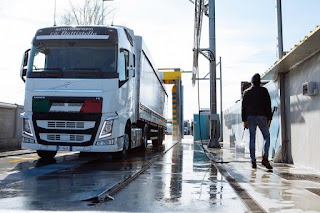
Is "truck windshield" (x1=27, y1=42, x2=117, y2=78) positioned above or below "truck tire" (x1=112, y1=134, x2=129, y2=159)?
above

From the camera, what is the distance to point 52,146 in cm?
886

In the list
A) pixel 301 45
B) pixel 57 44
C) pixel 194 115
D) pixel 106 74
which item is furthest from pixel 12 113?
pixel 194 115

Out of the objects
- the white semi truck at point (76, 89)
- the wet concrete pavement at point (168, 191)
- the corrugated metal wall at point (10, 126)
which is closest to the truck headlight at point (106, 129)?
the white semi truck at point (76, 89)

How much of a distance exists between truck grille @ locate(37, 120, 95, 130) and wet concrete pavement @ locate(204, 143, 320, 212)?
327 centimetres

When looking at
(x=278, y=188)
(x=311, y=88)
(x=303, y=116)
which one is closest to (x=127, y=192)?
(x=278, y=188)

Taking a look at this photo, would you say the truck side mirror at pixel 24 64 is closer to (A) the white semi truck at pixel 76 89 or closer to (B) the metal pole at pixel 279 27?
(A) the white semi truck at pixel 76 89

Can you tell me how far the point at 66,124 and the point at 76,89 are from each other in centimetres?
87

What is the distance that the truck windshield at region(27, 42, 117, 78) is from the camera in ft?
29.6

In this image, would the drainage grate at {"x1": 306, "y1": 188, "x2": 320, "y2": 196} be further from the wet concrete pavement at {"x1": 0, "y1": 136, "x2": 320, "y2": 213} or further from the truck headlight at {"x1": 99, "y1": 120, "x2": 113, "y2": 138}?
the truck headlight at {"x1": 99, "y1": 120, "x2": 113, "y2": 138}

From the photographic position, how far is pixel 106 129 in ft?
28.9

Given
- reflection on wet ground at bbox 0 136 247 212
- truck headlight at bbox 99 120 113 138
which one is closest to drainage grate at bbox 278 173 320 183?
reflection on wet ground at bbox 0 136 247 212

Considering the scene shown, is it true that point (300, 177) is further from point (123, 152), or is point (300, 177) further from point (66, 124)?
point (66, 124)

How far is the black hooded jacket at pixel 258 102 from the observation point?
820 cm

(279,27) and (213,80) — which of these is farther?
(213,80)
